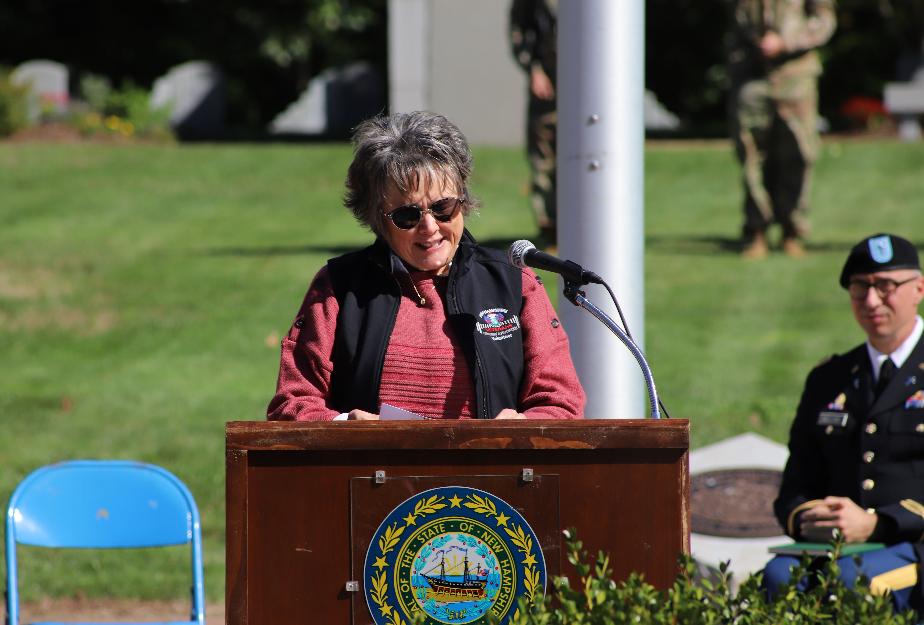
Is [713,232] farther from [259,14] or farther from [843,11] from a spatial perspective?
[259,14]

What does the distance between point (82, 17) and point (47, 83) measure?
858 centimetres

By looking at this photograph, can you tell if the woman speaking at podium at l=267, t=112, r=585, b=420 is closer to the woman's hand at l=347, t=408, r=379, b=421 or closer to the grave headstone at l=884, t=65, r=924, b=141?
the woman's hand at l=347, t=408, r=379, b=421

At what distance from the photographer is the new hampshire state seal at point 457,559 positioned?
3.28 metres

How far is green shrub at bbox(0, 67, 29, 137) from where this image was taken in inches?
930

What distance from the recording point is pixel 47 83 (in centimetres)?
2869

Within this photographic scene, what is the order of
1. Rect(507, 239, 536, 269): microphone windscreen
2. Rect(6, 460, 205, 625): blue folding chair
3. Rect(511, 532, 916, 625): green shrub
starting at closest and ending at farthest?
Rect(511, 532, 916, 625): green shrub
Rect(507, 239, 536, 269): microphone windscreen
Rect(6, 460, 205, 625): blue folding chair

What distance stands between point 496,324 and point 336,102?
27.2 meters

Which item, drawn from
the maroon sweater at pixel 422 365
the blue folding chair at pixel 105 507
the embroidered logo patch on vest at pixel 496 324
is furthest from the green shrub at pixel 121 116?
the embroidered logo patch on vest at pixel 496 324

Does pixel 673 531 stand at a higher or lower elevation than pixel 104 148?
lower

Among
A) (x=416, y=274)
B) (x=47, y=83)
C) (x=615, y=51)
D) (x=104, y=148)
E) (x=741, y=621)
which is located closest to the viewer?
(x=741, y=621)

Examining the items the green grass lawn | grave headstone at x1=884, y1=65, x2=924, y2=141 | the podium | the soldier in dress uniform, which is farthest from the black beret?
grave headstone at x1=884, y1=65, x2=924, y2=141

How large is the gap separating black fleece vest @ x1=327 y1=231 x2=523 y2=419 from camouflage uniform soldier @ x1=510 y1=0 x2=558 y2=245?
783 centimetres

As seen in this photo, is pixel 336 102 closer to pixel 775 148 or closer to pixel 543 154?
pixel 543 154

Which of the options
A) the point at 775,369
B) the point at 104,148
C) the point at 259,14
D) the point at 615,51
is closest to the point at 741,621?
the point at 615,51
